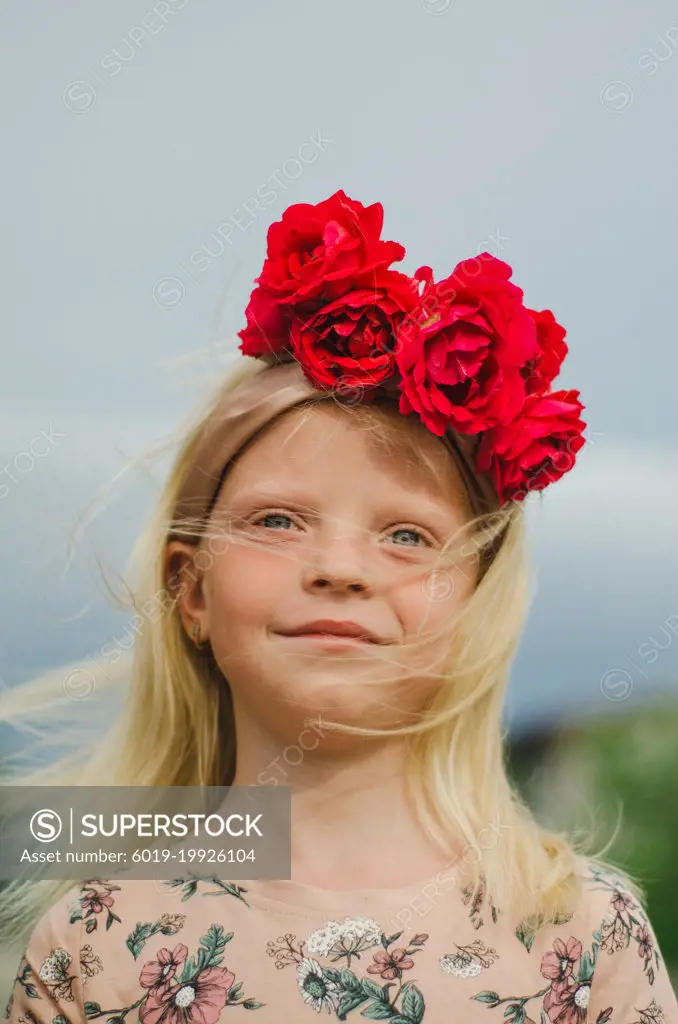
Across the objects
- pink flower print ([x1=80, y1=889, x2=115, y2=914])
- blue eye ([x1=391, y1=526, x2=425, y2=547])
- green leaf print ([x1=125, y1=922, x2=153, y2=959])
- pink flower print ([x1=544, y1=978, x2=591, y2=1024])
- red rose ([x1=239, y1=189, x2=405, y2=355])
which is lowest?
pink flower print ([x1=544, y1=978, x2=591, y2=1024])

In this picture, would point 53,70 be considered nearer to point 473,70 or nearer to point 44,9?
point 44,9

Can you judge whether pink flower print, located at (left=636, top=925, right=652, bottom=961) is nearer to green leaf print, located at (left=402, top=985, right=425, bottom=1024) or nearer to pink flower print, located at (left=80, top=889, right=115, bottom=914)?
green leaf print, located at (left=402, top=985, right=425, bottom=1024)

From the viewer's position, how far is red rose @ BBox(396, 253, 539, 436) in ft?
3.59

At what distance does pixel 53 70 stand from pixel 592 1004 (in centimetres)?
129

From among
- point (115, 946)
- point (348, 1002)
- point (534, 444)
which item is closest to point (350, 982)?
point (348, 1002)

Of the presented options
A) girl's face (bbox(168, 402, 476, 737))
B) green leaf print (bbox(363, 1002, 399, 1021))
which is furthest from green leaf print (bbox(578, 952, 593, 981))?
girl's face (bbox(168, 402, 476, 737))

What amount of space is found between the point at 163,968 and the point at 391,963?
0.76 ft

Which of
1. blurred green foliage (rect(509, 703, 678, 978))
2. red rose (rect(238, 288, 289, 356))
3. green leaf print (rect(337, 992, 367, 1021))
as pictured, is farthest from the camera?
blurred green foliage (rect(509, 703, 678, 978))

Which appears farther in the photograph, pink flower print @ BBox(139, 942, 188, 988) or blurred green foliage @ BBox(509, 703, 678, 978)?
blurred green foliage @ BBox(509, 703, 678, 978)

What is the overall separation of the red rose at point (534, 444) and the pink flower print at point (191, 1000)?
0.58 metres

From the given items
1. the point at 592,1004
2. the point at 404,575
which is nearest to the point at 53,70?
the point at 404,575

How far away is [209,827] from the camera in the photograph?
120 centimetres

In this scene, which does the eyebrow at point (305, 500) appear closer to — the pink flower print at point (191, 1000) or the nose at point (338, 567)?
the nose at point (338, 567)

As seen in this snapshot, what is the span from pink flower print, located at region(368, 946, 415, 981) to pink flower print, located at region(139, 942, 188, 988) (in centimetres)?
19
